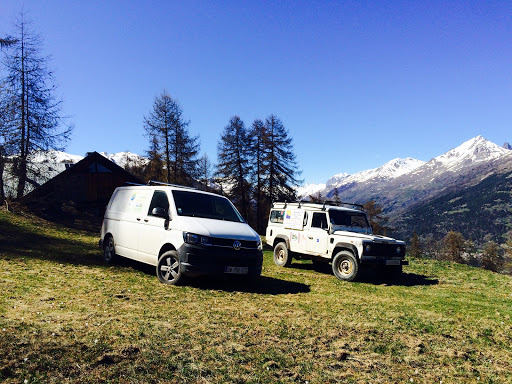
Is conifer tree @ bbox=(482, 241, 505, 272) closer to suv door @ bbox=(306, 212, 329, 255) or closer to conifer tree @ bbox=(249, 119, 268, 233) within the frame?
conifer tree @ bbox=(249, 119, 268, 233)

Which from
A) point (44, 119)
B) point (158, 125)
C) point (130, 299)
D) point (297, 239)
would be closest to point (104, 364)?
point (130, 299)

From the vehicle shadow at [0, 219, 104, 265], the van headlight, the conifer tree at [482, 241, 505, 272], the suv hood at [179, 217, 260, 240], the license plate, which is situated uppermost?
the suv hood at [179, 217, 260, 240]

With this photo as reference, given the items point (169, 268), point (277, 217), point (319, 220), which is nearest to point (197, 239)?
point (169, 268)

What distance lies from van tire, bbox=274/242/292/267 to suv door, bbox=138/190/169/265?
5668 mm

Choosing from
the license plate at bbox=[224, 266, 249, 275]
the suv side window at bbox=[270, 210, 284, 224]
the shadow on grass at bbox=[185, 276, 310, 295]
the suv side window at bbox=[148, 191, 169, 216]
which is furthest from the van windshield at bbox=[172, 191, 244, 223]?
the suv side window at bbox=[270, 210, 284, 224]

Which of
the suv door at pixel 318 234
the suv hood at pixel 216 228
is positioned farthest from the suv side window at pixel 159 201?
the suv door at pixel 318 234

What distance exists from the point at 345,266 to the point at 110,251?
7089 mm

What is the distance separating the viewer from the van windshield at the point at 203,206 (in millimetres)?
8391

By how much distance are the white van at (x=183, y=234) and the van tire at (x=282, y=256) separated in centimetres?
433

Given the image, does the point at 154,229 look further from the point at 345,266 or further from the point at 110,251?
the point at 345,266

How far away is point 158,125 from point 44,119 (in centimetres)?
1334

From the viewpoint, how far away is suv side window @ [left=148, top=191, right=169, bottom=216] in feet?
28.0

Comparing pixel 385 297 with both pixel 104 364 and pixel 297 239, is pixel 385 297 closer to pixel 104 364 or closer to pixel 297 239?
pixel 297 239

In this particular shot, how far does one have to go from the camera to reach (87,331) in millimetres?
4508
